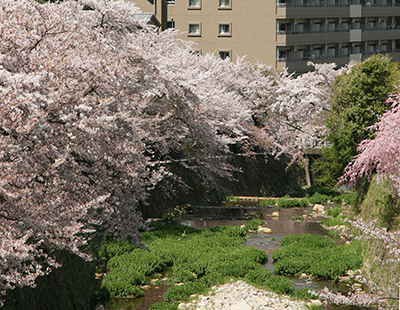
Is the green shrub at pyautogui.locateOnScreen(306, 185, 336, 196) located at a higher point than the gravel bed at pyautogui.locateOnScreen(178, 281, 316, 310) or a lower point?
higher

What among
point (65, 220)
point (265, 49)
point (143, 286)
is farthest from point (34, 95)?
point (265, 49)

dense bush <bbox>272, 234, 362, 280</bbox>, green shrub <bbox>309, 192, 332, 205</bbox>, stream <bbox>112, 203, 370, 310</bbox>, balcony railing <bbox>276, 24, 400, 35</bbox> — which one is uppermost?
balcony railing <bbox>276, 24, 400, 35</bbox>

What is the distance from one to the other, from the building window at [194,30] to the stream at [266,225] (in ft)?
111

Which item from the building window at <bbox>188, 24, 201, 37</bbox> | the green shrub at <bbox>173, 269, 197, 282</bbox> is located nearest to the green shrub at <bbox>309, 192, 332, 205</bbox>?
the green shrub at <bbox>173, 269, 197, 282</bbox>

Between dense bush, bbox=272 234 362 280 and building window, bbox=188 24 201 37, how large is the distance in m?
43.8

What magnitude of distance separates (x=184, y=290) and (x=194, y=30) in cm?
4920

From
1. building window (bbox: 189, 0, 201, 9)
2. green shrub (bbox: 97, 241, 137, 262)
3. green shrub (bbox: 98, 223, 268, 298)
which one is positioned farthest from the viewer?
building window (bbox: 189, 0, 201, 9)

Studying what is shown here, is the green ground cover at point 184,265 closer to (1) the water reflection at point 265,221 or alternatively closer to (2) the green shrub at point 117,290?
(2) the green shrub at point 117,290

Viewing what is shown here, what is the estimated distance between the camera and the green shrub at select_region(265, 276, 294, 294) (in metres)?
12.3

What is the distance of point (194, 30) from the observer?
5747 centimetres

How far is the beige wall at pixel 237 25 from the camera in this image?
56688 millimetres

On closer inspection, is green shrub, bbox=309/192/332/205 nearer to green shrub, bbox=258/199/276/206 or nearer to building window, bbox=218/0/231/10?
green shrub, bbox=258/199/276/206

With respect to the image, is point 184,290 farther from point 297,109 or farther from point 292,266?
point 297,109

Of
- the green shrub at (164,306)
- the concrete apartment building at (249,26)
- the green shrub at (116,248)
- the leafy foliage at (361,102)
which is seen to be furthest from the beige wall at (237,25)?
the green shrub at (164,306)
